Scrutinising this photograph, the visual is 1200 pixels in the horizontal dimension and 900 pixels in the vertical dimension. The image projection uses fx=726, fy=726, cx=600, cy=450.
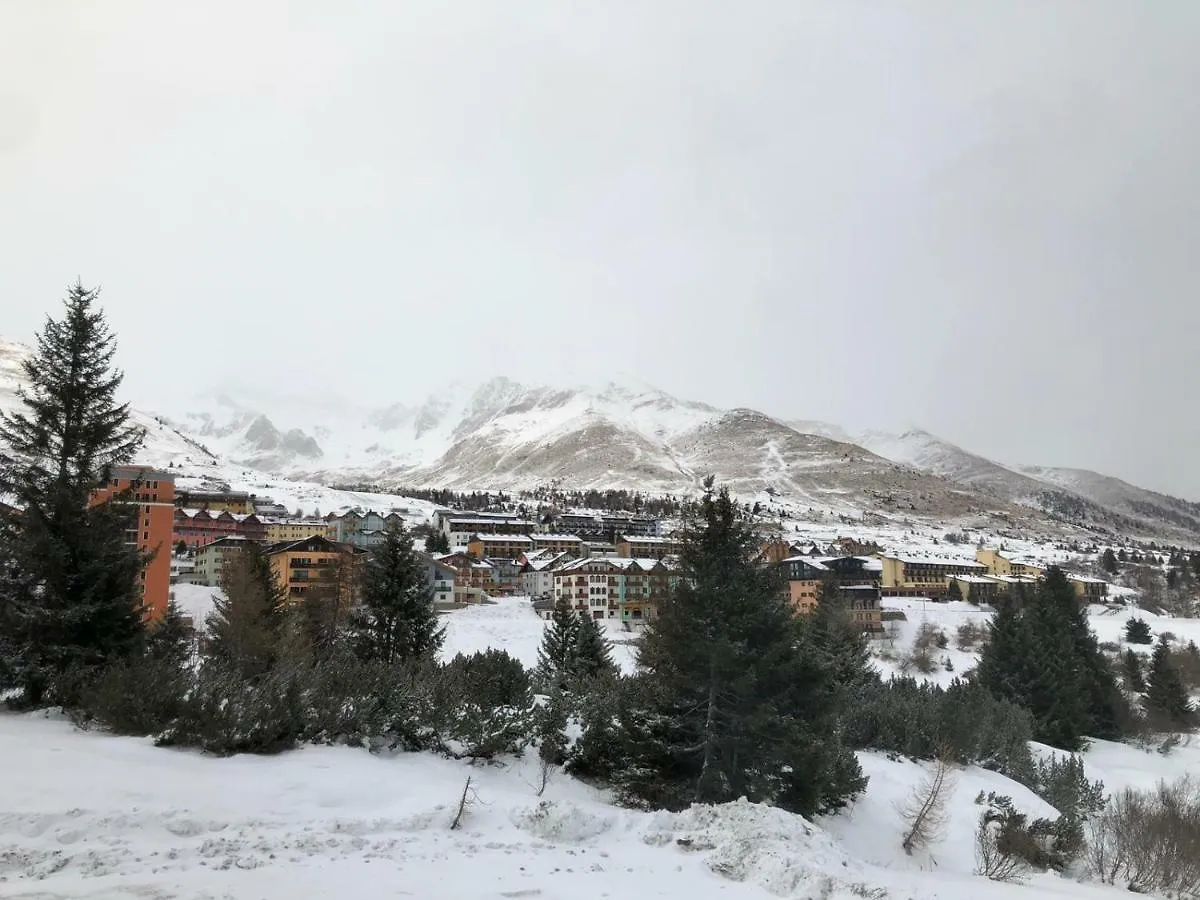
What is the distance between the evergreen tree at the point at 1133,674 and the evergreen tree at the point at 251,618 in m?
65.3

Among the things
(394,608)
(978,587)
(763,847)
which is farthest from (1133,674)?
(763,847)

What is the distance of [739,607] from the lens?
680 inches

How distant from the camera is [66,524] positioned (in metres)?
16.8

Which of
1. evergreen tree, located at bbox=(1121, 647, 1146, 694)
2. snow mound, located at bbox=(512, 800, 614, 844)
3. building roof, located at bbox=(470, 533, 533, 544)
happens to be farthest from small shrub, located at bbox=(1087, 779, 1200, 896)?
building roof, located at bbox=(470, 533, 533, 544)

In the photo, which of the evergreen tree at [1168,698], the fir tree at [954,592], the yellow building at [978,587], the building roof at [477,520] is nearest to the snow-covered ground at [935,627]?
the fir tree at [954,592]

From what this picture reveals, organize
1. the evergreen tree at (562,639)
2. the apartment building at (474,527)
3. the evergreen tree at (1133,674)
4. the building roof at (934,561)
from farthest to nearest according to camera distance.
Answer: the apartment building at (474,527)
the building roof at (934,561)
the evergreen tree at (1133,674)
the evergreen tree at (562,639)

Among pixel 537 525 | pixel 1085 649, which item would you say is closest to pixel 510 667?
pixel 1085 649

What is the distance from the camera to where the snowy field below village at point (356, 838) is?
301 inches

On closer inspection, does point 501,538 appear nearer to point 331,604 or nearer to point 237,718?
point 331,604

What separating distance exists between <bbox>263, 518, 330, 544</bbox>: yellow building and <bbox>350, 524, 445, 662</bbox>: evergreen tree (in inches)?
4077

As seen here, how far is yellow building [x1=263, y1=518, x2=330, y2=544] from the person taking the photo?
5030 inches

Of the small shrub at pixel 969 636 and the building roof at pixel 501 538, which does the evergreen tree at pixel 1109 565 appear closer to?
the small shrub at pixel 969 636

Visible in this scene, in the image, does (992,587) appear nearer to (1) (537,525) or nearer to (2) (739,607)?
(1) (537,525)

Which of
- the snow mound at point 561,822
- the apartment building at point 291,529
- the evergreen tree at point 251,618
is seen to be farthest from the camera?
the apartment building at point 291,529
